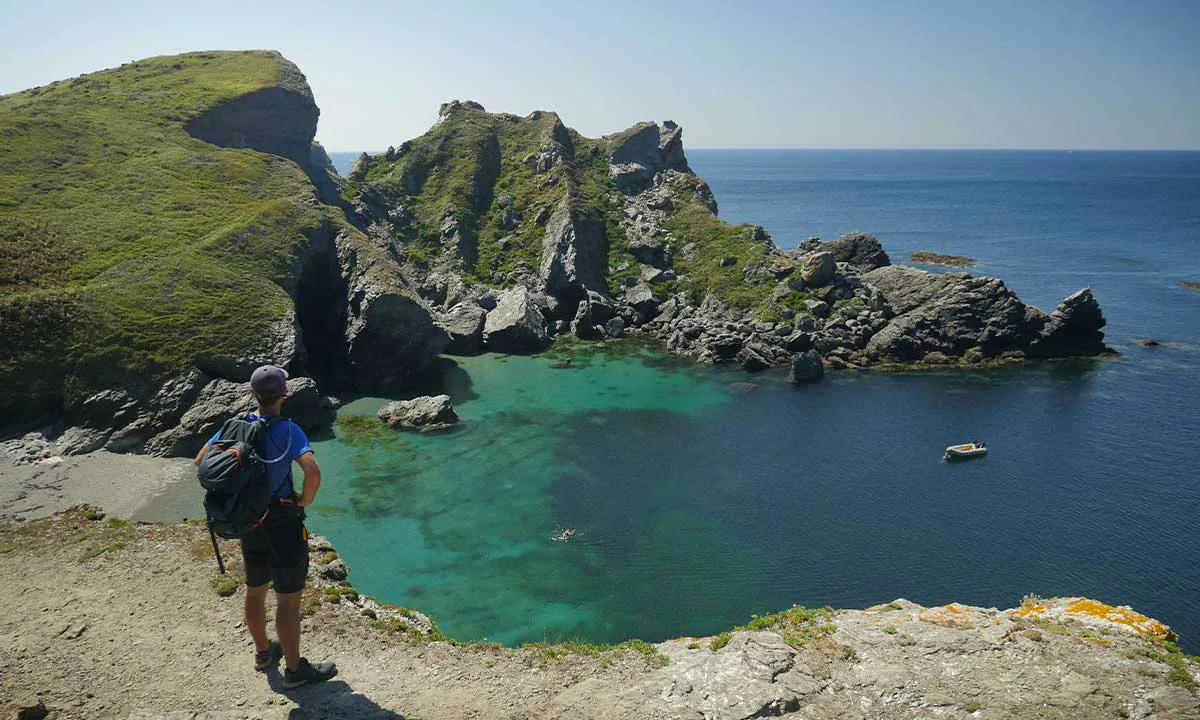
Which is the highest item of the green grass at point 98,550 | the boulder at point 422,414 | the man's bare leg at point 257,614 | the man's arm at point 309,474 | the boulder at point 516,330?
the man's arm at point 309,474

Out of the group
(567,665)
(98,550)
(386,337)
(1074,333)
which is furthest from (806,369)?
(98,550)

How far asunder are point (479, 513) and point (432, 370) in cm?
2770

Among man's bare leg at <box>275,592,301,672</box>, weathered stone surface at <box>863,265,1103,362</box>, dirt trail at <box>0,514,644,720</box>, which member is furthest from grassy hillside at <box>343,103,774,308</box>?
man's bare leg at <box>275,592,301,672</box>

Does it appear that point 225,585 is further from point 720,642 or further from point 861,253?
point 861,253

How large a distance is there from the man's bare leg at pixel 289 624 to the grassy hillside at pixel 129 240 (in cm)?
4039

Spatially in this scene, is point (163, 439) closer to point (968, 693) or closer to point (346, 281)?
point (346, 281)

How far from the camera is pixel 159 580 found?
17203 mm

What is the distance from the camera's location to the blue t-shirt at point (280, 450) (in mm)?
10656

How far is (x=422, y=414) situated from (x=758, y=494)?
25.3m

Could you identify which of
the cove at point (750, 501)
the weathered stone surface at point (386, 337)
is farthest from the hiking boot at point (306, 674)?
the weathered stone surface at point (386, 337)

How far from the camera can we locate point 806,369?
60781mm

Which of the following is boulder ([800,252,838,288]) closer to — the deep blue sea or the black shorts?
the deep blue sea

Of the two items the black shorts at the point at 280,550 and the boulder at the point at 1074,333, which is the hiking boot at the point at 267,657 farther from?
the boulder at the point at 1074,333

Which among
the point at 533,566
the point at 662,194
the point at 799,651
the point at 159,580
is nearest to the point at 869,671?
the point at 799,651
